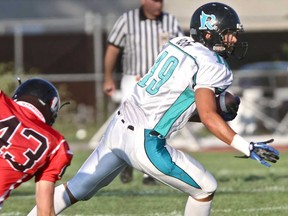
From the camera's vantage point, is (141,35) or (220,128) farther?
(141,35)

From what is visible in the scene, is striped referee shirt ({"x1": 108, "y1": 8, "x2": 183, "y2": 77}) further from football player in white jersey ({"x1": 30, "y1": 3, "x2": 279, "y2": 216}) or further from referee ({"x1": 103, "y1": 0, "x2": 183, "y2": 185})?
football player in white jersey ({"x1": 30, "y1": 3, "x2": 279, "y2": 216})

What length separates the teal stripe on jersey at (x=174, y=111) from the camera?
5324 millimetres

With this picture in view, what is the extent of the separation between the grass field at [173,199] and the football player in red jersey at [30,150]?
2.00 meters

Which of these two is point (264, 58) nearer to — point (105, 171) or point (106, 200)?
point (106, 200)

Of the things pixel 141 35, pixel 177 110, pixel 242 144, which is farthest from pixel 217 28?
pixel 141 35

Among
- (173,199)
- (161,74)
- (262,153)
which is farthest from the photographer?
(173,199)

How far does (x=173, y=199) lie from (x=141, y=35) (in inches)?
79.2

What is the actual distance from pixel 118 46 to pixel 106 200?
1.95 m

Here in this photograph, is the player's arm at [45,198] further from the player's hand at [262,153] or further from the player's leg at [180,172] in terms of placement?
the player's hand at [262,153]

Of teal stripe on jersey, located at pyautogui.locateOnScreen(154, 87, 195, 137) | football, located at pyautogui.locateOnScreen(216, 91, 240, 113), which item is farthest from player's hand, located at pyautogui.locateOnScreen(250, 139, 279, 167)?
football, located at pyautogui.locateOnScreen(216, 91, 240, 113)

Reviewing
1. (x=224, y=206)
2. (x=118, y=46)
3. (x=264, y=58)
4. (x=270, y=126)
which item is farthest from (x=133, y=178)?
(x=264, y=58)

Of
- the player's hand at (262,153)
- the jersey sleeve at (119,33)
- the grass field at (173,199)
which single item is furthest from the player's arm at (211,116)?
the jersey sleeve at (119,33)

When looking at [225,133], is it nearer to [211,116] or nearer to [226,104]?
[211,116]

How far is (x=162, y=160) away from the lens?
17.3 feet
